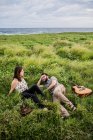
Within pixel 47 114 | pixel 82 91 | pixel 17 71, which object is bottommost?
pixel 47 114

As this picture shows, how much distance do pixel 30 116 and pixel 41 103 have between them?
0.84 metres

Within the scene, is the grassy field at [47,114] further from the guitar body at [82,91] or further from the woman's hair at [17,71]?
the woman's hair at [17,71]

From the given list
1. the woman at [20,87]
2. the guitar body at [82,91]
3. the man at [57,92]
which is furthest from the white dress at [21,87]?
the guitar body at [82,91]

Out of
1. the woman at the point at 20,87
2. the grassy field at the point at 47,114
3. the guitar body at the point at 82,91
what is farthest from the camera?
the guitar body at the point at 82,91

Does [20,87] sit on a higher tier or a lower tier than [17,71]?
lower

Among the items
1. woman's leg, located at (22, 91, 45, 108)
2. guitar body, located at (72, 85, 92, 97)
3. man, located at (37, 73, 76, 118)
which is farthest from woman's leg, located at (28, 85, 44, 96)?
guitar body, located at (72, 85, 92, 97)

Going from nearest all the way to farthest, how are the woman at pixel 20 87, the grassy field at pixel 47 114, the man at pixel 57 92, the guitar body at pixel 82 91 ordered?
the grassy field at pixel 47 114
the man at pixel 57 92
the woman at pixel 20 87
the guitar body at pixel 82 91

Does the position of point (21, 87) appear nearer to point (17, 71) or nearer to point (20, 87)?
point (20, 87)

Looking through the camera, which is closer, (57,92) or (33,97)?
(33,97)

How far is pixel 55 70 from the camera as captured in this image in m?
12.7

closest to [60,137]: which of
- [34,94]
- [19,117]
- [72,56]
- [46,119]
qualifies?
[46,119]

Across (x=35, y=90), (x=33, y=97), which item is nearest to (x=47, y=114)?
(x=33, y=97)

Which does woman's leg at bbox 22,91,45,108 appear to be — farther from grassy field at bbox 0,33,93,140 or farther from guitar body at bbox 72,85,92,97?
guitar body at bbox 72,85,92,97

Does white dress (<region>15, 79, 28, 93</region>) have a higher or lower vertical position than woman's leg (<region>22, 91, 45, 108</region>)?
higher
